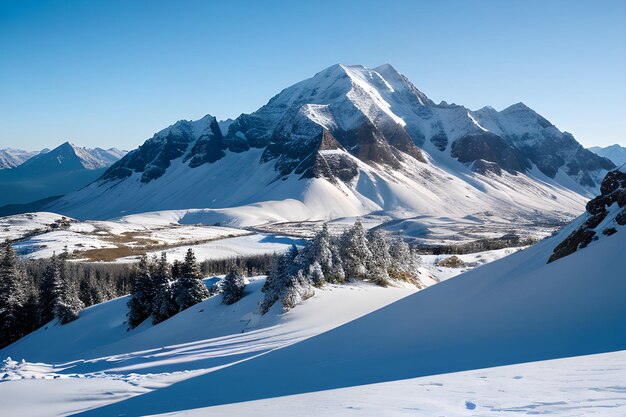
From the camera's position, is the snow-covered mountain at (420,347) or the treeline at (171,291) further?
the treeline at (171,291)

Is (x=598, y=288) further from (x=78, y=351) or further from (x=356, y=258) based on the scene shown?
(x=78, y=351)

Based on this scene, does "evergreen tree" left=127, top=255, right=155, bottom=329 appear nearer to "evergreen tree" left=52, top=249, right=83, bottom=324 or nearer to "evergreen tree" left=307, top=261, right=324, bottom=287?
"evergreen tree" left=52, top=249, right=83, bottom=324

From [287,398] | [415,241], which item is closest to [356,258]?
[287,398]

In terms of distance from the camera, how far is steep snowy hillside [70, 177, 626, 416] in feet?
35.3

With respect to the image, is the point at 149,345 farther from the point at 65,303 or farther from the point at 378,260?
the point at 65,303

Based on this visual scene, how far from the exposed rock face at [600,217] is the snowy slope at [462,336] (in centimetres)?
87

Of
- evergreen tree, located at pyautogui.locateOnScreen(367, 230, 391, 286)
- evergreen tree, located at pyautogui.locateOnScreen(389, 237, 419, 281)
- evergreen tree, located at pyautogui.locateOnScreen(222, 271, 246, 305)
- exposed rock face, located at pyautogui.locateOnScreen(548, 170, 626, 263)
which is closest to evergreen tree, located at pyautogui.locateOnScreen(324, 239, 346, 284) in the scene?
evergreen tree, located at pyautogui.locateOnScreen(367, 230, 391, 286)

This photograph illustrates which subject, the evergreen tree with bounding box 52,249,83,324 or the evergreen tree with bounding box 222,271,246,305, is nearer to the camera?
the evergreen tree with bounding box 222,271,246,305

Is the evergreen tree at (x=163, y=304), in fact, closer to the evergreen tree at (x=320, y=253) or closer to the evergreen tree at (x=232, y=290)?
the evergreen tree at (x=232, y=290)

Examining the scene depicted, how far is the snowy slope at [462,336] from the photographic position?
10781 millimetres

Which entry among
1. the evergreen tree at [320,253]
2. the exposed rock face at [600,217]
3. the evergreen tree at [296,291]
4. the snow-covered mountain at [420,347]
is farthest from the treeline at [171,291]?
the exposed rock face at [600,217]

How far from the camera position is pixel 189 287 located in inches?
1470

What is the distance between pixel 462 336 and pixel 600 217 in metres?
8.05

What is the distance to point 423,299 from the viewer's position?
17734 mm
